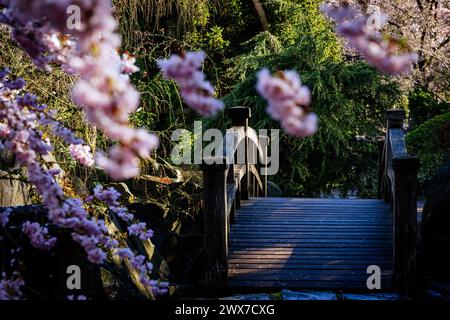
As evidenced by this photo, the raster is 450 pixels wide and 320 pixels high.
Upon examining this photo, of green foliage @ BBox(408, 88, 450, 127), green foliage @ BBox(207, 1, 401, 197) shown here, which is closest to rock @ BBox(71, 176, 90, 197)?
green foliage @ BBox(207, 1, 401, 197)

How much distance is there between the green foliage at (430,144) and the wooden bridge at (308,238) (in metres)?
2.49

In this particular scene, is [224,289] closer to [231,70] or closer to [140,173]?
[140,173]

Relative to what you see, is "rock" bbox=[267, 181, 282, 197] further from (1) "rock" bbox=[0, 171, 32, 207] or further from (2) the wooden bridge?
(1) "rock" bbox=[0, 171, 32, 207]

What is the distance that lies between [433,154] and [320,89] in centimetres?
193

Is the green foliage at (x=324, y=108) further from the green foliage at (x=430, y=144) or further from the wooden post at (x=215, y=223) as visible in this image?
the wooden post at (x=215, y=223)

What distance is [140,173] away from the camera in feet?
21.4

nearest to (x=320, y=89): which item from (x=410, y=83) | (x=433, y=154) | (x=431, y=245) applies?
(x=433, y=154)

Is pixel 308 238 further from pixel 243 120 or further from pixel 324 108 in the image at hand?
pixel 324 108

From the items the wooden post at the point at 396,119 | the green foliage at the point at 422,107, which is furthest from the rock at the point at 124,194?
the green foliage at the point at 422,107

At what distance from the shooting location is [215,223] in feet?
15.3

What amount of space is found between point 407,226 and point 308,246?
0.92 metres

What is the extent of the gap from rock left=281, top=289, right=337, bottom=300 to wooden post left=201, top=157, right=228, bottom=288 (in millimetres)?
493

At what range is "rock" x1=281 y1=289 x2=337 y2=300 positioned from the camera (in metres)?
4.32

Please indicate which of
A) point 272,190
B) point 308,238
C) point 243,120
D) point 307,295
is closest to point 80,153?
point 307,295
